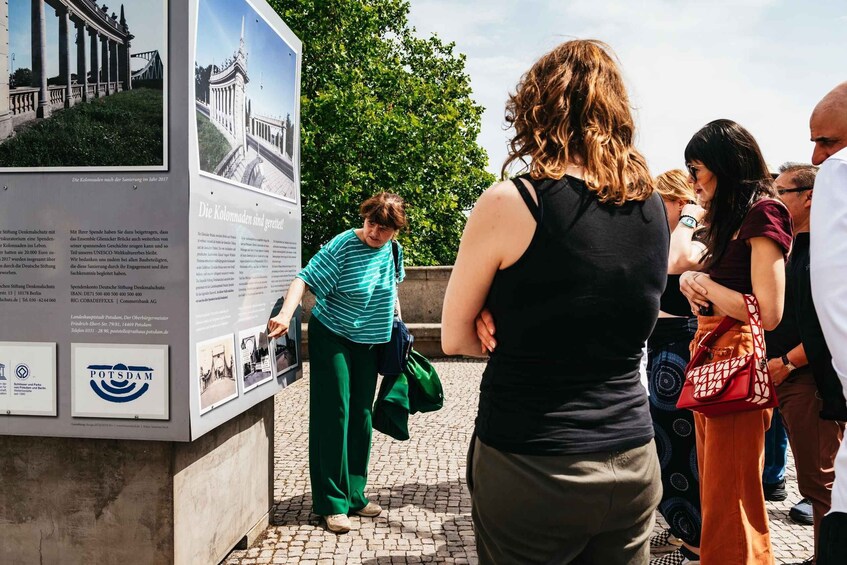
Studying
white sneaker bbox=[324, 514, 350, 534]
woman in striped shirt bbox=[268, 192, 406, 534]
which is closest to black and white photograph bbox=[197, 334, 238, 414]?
woman in striped shirt bbox=[268, 192, 406, 534]

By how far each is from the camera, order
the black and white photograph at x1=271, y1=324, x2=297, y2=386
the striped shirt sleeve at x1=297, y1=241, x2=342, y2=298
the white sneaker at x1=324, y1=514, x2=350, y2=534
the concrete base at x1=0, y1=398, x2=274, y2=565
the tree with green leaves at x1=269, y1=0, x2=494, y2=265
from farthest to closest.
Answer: the tree with green leaves at x1=269, y1=0, x2=494, y2=265, the striped shirt sleeve at x1=297, y1=241, x2=342, y2=298, the white sneaker at x1=324, y1=514, x2=350, y2=534, the black and white photograph at x1=271, y1=324, x2=297, y2=386, the concrete base at x1=0, y1=398, x2=274, y2=565

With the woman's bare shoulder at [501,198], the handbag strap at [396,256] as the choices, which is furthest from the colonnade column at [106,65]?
the handbag strap at [396,256]

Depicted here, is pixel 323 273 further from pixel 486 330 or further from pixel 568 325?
pixel 568 325

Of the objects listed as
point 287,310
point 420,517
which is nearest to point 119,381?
point 287,310

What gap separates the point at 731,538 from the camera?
3.07 metres

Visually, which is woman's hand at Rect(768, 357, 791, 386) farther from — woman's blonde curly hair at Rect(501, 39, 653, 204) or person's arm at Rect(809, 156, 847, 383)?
person's arm at Rect(809, 156, 847, 383)

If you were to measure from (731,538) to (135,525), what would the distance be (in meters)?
2.54

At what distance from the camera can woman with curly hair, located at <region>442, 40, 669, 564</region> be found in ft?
5.77

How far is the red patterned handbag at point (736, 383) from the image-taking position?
2908mm

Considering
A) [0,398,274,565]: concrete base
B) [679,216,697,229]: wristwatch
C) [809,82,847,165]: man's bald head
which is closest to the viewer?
[809,82,847,165]: man's bald head

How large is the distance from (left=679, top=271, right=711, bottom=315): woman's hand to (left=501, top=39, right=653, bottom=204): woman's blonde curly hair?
4.60 ft

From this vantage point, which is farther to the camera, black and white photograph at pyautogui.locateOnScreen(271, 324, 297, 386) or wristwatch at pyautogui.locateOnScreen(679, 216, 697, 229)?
black and white photograph at pyautogui.locateOnScreen(271, 324, 297, 386)

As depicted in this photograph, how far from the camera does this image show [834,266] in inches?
48.8

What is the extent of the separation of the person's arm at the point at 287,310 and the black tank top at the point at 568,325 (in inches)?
99.7
